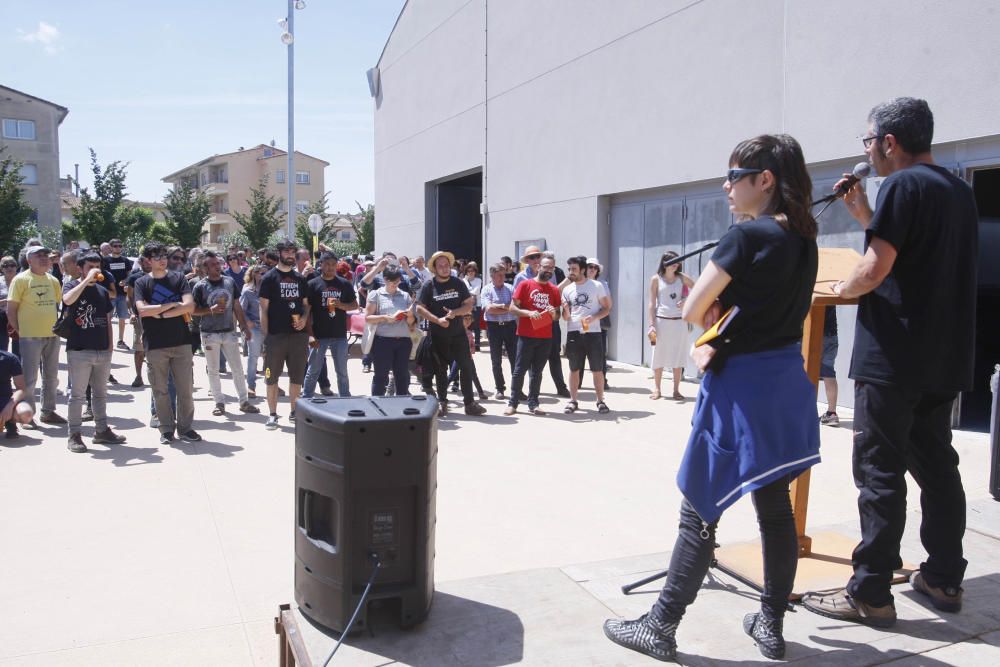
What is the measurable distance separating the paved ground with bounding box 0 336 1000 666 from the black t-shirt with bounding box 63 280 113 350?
103cm

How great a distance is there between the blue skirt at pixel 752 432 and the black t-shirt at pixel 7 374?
4173mm

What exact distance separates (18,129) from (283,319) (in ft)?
169

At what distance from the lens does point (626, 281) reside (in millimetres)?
13148

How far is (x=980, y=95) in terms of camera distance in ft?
24.7

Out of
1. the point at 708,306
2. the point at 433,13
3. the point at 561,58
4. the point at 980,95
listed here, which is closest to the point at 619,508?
the point at 708,306

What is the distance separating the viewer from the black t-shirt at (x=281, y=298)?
27.7ft

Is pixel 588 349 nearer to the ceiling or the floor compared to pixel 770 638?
nearer to the ceiling

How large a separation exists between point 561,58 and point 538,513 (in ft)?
35.8

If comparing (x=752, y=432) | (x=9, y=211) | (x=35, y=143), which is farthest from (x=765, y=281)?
(x=35, y=143)

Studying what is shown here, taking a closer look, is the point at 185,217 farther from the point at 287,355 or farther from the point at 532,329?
the point at 532,329

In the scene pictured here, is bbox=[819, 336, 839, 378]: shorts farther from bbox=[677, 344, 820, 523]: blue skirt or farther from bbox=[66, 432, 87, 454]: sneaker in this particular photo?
bbox=[66, 432, 87, 454]: sneaker

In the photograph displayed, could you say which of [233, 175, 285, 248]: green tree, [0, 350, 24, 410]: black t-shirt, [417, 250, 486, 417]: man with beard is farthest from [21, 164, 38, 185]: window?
[0, 350, 24, 410]: black t-shirt

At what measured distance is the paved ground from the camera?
10.4ft

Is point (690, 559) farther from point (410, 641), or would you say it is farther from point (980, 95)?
point (980, 95)
